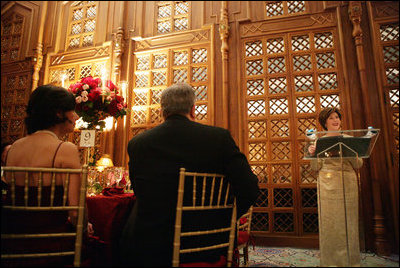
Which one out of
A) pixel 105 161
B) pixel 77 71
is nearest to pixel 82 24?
pixel 77 71

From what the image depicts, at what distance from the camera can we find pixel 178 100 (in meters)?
1.32

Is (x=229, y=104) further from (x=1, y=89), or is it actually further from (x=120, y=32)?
(x=1, y=89)

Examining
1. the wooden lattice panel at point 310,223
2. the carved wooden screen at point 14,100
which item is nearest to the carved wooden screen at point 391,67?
the wooden lattice panel at point 310,223

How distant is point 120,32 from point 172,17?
38.2 inches

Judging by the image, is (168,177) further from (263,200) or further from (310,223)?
(310,223)

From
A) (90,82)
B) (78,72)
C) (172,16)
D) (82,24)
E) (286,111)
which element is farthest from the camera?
(82,24)

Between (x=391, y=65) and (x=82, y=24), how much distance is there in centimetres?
532

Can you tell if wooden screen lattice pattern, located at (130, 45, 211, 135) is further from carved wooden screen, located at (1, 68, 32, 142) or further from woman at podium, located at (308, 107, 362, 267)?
carved wooden screen, located at (1, 68, 32, 142)

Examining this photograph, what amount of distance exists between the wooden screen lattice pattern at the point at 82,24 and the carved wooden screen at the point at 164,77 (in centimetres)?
126

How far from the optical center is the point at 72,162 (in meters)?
1.26

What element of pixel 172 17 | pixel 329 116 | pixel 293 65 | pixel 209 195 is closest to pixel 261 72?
pixel 293 65

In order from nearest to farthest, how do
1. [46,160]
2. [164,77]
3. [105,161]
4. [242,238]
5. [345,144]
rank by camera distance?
[46,160] → [242,238] → [345,144] → [105,161] → [164,77]

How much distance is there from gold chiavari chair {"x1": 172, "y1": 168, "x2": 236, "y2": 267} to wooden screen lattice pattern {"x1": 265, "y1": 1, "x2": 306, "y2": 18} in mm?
3670

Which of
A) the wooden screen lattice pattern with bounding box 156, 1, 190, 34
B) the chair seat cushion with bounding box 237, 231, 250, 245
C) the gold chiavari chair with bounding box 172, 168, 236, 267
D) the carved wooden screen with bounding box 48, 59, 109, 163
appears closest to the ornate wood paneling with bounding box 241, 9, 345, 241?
the wooden screen lattice pattern with bounding box 156, 1, 190, 34
